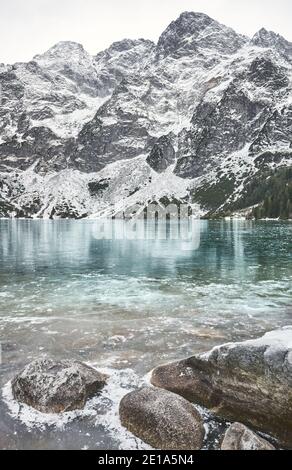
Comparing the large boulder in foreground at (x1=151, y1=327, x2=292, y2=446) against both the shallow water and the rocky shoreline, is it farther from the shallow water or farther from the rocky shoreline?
the shallow water

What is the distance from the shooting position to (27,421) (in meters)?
12.1

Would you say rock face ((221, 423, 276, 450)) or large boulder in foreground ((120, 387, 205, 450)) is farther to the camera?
large boulder in foreground ((120, 387, 205, 450))

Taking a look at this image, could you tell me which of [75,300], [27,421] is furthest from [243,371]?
[75,300]

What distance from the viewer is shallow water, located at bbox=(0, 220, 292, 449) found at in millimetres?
12086

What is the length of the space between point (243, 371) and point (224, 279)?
26698mm

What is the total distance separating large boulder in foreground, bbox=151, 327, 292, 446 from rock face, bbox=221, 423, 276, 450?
1.10m

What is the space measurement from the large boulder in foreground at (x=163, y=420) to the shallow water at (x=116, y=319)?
418 mm

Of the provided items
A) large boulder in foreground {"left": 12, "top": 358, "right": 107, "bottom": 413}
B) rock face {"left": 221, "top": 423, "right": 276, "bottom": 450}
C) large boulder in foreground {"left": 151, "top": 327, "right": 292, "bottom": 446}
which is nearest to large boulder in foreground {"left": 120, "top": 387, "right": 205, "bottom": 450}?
rock face {"left": 221, "top": 423, "right": 276, "bottom": 450}

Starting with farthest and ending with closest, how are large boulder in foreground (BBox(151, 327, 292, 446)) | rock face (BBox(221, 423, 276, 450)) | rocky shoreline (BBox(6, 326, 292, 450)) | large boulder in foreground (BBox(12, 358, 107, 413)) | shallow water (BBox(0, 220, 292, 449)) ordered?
large boulder in foreground (BBox(12, 358, 107, 413)), shallow water (BBox(0, 220, 292, 449)), large boulder in foreground (BBox(151, 327, 292, 446)), rocky shoreline (BBox(6, 326, 292, 450)), rock face (BBox(221, 423, 276, 450))

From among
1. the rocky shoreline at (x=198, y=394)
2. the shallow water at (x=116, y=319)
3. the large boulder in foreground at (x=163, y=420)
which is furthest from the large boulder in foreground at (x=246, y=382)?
the shallow water at (x=116, y=319)

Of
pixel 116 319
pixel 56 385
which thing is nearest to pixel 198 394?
pixel 56 385

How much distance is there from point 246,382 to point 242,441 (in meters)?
2.45

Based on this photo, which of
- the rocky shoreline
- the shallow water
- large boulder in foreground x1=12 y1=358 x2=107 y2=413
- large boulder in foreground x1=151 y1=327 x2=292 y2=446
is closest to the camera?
the rocky shoreline
